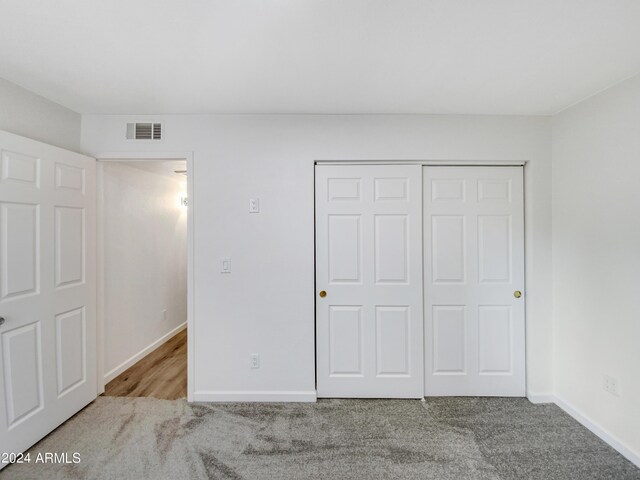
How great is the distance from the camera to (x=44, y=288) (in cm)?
204

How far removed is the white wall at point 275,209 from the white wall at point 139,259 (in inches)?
28.7

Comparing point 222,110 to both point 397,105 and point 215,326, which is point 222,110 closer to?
point 397,105

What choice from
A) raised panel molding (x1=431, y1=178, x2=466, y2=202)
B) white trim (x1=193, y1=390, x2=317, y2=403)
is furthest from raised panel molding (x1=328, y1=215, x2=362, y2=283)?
white trim (x1=193, y1=390, x2=317, y2=403)

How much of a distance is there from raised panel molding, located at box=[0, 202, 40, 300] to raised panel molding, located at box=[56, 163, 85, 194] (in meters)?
0.27

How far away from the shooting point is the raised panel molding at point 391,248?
2.50 metres

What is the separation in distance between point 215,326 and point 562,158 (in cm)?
315

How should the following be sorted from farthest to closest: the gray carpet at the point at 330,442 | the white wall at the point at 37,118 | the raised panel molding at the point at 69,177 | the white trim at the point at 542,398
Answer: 1. the white trim at the point at 542,398
2. the raised panel molding at the point at 69,177
3. the white wall at the point at 37,118
4. the gray carpet at the point at 330,442

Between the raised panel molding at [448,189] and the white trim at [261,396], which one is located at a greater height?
the raised panel molding at [448,189]

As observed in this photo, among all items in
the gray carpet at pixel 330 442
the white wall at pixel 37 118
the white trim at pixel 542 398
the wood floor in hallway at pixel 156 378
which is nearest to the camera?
the gray carpet at pixel 330 442

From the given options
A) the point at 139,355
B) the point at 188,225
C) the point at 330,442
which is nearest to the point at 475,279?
the point at 330,442

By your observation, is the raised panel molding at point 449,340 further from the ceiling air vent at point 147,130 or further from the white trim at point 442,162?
the ceiling air vent at point 147,130

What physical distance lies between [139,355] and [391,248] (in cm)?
301

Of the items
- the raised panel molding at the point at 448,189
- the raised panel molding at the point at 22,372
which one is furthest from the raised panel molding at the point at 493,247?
the raised panel molding at the point at 22,372

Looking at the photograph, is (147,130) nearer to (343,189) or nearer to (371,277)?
(343,189)
